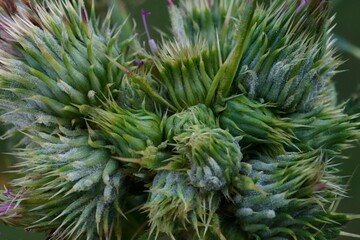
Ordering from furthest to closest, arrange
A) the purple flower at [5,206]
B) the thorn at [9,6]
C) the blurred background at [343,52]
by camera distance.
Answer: the blurred background at [343,52]
the thorn at [9,6]
the purple flower at [5,206]

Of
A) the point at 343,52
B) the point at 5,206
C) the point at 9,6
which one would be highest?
the point at 9,6

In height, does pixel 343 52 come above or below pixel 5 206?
below

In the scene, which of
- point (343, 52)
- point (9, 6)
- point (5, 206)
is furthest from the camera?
point (343, 52)

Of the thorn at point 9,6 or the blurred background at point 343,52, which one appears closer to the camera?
the thorn at point 9,6

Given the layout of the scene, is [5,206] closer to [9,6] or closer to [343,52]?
[9,6]

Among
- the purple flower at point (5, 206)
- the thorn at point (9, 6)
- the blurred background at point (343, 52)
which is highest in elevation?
the thorn at point (9, 6)

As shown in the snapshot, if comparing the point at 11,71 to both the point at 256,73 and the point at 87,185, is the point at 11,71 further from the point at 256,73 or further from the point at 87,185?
the point at 256,73

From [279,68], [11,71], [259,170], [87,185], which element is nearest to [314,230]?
[259,170]

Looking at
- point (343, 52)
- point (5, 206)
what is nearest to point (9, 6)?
point (5, 206)

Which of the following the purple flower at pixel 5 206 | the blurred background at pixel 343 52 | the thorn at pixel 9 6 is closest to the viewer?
the purple flower at pixel 5 206
